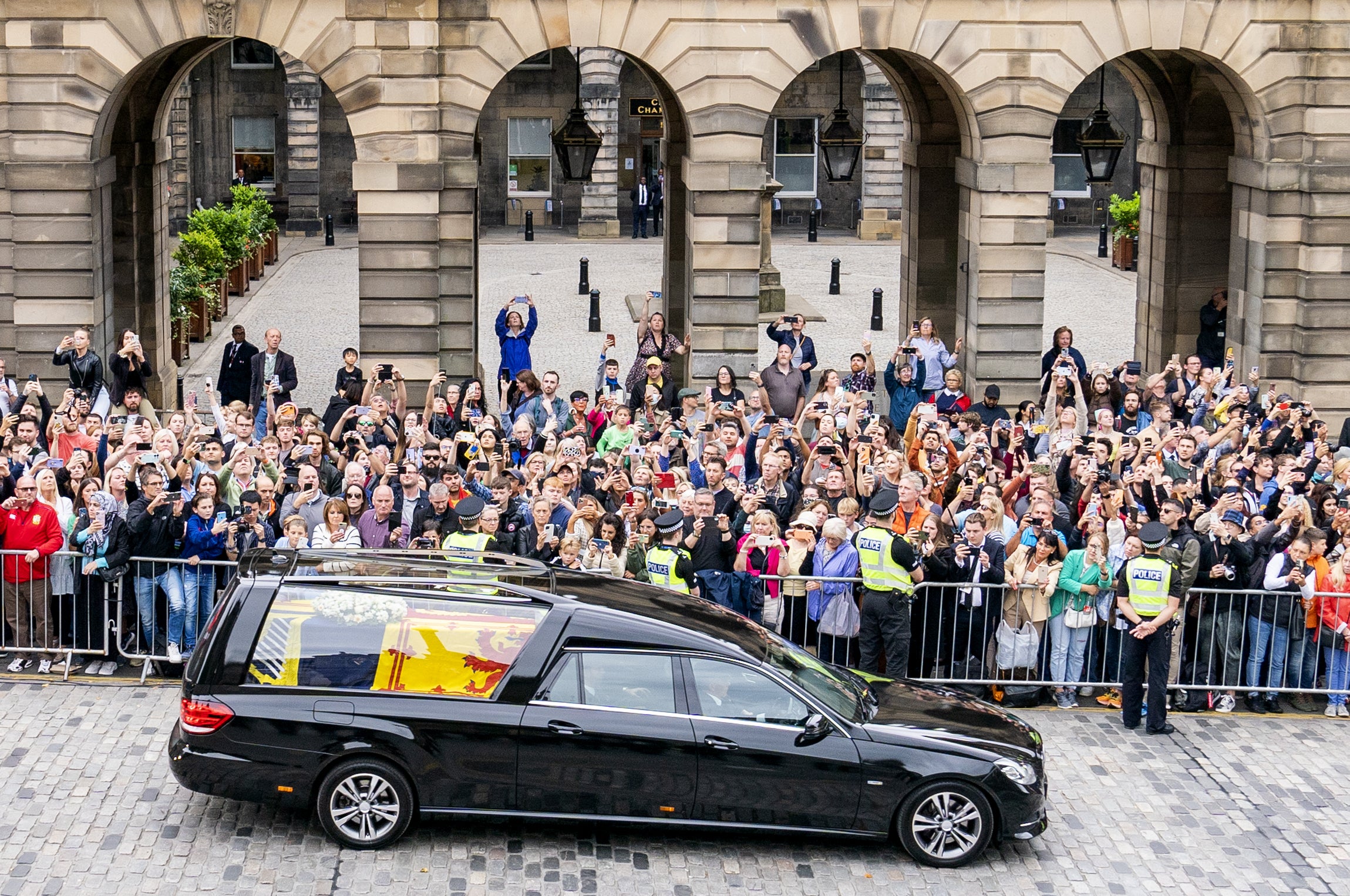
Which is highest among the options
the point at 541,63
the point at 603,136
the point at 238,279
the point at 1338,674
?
the point at 541,63

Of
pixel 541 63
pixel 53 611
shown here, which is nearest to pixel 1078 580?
pixel 53 611

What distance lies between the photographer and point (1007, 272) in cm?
2266

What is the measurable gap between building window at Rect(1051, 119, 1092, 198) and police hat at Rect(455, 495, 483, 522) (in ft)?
132

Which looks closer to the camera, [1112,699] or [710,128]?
[1112,699]

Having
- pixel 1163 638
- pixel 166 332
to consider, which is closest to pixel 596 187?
pixel 166 332

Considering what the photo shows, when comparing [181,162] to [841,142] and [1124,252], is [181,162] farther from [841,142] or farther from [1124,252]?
[841,142]

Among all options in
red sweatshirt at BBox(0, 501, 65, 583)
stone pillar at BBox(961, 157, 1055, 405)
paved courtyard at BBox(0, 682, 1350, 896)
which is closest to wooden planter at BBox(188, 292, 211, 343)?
stone pillar at BBox(961, 157, 1055, 405)

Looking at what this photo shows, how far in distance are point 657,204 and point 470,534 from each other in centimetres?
3784

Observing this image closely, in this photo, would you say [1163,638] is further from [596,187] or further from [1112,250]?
[596,187]

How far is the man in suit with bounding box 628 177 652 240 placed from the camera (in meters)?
50.5

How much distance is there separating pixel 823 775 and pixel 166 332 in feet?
55.1

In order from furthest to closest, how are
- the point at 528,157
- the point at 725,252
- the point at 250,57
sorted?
the point at 528,157
the point at 250,57
the point at 725,252

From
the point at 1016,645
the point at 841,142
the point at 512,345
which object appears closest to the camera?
the point at 1016,645

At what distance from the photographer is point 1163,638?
46.6 ft
